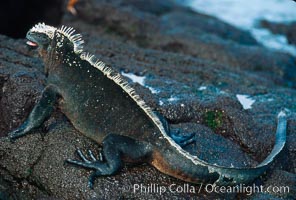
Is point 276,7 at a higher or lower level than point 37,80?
lower

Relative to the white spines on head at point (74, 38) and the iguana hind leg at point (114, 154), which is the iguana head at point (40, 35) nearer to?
the white spines on head at point (74, 38)

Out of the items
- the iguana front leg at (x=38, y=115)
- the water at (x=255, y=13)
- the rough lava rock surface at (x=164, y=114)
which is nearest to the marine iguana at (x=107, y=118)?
the iguana front leg at (x=38, y=115)

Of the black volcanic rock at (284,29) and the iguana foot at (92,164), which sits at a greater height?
the iguana foot at (92,164)

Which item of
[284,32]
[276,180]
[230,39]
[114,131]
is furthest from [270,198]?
[284,32]

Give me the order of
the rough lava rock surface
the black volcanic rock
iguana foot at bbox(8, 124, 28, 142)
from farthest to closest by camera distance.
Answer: the black volcanic rock < iguana foot at bbox(8, 124, 28, 142) < the rough lava rock surface

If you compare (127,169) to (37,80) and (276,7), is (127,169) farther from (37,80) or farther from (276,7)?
(276,7)

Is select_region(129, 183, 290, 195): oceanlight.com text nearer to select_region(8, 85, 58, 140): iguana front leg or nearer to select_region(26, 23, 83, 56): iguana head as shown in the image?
select_region(8, 85, 58, 140): iguana front leg

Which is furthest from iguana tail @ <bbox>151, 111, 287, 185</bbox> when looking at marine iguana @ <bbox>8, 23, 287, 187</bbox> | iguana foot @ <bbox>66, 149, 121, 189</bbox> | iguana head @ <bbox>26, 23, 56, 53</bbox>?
iguana head @ <bbox>26, 23, 56, 53</bbox>
